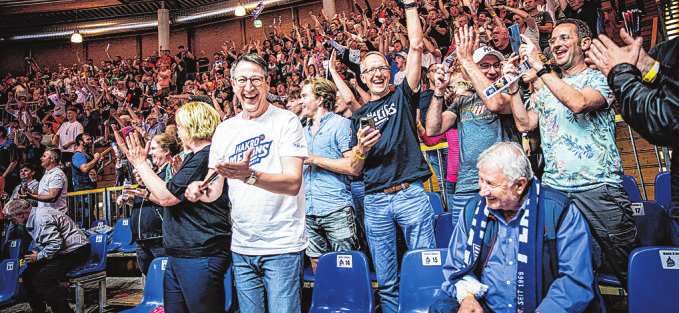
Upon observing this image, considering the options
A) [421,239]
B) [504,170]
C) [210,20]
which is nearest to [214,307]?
[421,239]

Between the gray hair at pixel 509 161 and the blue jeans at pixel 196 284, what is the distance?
1.34 meters

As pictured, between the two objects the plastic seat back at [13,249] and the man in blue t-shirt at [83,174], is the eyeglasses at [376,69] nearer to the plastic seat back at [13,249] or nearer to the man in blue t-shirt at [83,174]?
the plastic seat back at [13,249]

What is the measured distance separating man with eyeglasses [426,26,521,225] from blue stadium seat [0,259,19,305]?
4632 mm

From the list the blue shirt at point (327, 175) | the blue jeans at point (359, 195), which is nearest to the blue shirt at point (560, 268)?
the blue shirt at point (327, 175)

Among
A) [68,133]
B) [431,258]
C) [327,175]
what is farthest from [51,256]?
[68,133]

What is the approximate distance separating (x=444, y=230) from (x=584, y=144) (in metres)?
1.19

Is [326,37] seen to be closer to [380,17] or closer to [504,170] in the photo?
[380,17]

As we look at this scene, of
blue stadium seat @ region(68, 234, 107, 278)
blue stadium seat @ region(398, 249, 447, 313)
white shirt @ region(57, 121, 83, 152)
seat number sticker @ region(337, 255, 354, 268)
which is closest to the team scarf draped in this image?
blue stadium seat @ region(398, 249, 447, 313)

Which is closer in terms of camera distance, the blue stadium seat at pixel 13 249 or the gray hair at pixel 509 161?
the gray hair at pixel 509 161

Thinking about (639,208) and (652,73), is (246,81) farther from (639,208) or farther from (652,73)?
(639,208)

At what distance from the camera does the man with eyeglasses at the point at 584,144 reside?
190cm

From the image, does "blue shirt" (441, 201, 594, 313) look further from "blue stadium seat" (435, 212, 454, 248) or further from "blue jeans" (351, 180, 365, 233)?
"blue jeans" (351, 180, 365, 233)

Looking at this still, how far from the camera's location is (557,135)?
6.91ft

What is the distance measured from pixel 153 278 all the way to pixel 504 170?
2.54m
